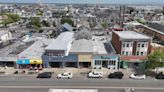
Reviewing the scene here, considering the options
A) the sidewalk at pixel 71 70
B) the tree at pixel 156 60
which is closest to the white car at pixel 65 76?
the sidewalk at pixel 71 70

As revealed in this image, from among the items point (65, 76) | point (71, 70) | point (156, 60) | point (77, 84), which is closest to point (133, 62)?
point (156, 60)

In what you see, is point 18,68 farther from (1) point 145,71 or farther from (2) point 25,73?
(1) point 145,71

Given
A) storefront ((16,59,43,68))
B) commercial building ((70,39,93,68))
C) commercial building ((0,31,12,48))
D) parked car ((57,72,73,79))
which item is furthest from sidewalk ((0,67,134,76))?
commercial building ((0,31,12,48))

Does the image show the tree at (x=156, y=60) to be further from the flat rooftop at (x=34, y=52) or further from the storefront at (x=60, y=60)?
the flat rooftop at (x=34, y=52)

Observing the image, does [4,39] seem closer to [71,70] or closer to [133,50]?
[71,70]

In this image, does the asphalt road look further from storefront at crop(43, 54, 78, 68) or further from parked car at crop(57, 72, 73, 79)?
storefront at crop(43, 54, 78, 68)

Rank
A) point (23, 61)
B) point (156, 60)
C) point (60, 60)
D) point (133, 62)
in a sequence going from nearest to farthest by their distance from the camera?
point (156, 60), point (60, 60), point (23, 61), point (133, 62)
